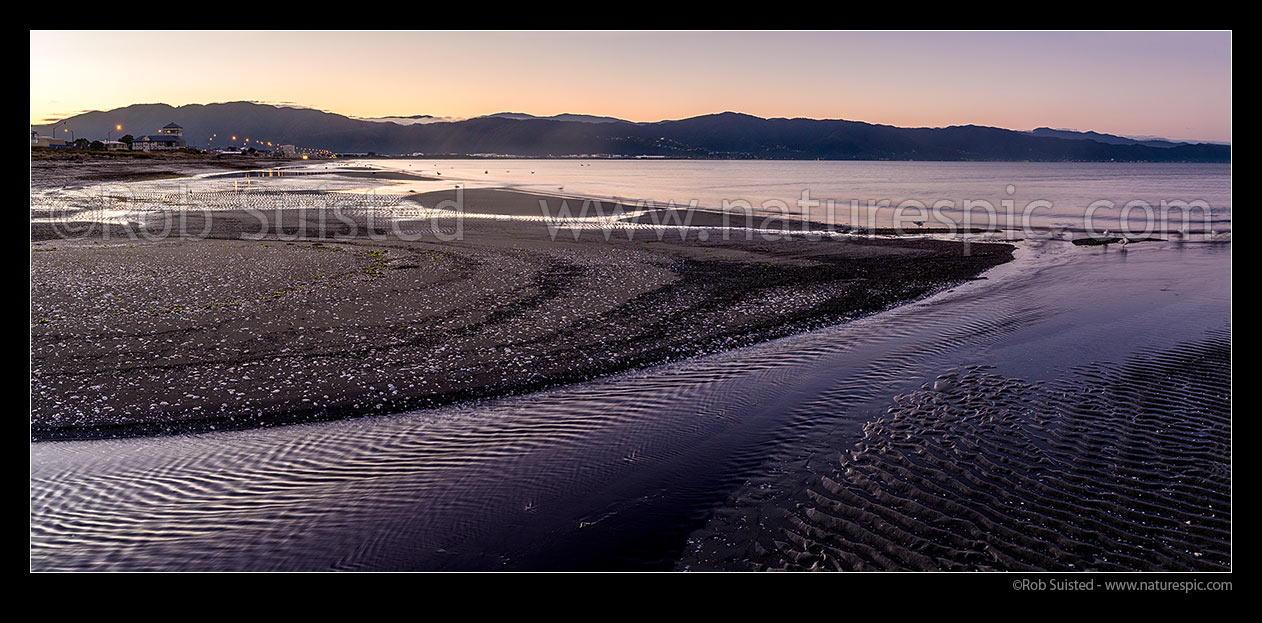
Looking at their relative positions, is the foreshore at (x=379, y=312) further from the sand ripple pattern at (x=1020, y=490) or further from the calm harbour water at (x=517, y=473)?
the sand ripple pattern at (x=1020, y=490)

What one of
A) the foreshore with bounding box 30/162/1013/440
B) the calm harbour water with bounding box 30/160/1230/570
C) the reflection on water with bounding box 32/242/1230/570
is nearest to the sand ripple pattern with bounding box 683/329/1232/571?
the calm harbour water with bounding box 30/160/1230/570

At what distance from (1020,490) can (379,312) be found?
12988 millimetres

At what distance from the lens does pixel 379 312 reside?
15.3 meters

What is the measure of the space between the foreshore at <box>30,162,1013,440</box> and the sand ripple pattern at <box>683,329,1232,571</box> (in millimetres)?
5153

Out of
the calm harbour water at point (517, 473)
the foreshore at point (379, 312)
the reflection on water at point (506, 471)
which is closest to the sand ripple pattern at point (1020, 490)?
the calm harbour water at point (517, 473)

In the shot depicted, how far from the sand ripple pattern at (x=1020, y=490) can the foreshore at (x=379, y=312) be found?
5.15 metres

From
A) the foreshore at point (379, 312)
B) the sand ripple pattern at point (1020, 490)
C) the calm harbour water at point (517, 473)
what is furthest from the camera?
the foreshore at point (379, 312)

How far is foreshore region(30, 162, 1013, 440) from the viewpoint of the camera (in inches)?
413

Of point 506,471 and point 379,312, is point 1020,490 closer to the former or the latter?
point 506,471

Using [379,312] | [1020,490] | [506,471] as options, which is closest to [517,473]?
[506,471]

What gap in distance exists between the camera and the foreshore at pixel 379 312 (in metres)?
10.5

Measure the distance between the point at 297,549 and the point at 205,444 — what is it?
3.39 metres
